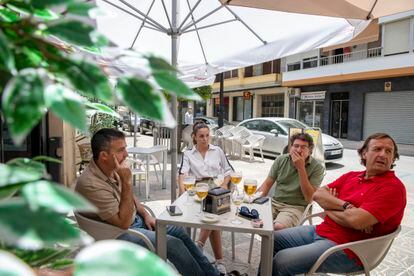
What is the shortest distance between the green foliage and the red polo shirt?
2021 mm

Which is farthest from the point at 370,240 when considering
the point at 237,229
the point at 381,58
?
the point at 381,58

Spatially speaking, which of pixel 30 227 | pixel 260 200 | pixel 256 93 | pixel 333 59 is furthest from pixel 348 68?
pixel 30 227

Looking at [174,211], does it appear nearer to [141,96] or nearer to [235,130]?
[141,96]

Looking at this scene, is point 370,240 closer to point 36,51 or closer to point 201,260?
point 201,260

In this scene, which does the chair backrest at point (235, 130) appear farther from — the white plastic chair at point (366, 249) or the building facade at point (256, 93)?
the building facade at point (256, 93)

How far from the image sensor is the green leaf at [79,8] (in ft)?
1.60

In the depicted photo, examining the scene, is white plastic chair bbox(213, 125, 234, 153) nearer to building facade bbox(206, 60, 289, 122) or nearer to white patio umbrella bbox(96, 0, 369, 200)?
white patio umbrella bbox(96, 0, 369, 200)

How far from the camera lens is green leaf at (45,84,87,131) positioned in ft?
1.44

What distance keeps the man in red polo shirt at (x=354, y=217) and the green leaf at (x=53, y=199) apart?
2094mm

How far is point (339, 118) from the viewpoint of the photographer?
62.1 feet

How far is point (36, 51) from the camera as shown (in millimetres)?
516

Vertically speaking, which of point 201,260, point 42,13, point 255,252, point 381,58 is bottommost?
point 255,252

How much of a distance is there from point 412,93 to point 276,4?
1560 cm

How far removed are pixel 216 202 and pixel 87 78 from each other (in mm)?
1983
